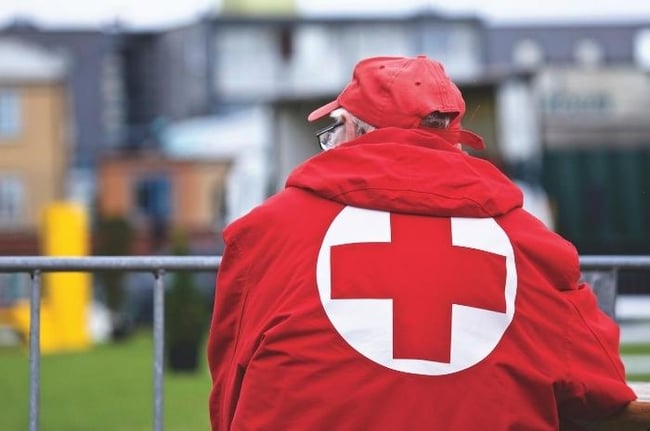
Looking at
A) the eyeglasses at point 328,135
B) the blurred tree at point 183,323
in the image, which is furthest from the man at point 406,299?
the blurred tree at point 183,323

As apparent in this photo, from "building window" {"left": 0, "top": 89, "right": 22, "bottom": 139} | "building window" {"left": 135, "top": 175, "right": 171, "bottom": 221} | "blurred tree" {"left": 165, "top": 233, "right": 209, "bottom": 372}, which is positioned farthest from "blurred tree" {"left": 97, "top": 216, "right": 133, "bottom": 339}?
"building window" {"left": 0, "top": 89, "right": 22, "bottom": 139}

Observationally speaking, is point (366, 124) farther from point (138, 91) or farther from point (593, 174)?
point (138, 91)

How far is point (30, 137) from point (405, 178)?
40493 millimetres

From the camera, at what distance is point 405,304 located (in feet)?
7.81

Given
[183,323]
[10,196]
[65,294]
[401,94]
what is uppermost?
[401,94]

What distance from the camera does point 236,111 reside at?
48875mm

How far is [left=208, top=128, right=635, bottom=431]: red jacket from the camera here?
2373 millimetres

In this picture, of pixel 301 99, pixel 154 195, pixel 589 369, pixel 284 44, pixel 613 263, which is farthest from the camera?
pixel 284 44

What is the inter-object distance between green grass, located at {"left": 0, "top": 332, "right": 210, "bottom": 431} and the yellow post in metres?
0.83

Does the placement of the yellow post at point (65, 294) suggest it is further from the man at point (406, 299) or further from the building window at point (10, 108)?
the building window at point (10, 108)

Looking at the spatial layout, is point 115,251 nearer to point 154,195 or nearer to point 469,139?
point 154,195

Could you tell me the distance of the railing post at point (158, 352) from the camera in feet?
11.3

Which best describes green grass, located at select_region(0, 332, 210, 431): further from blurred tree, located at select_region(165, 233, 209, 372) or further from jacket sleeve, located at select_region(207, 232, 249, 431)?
jacket sleeve, located at select_region(207, 232, 249, 431)

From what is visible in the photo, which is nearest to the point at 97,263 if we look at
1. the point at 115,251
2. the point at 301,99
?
the point at 301,99
